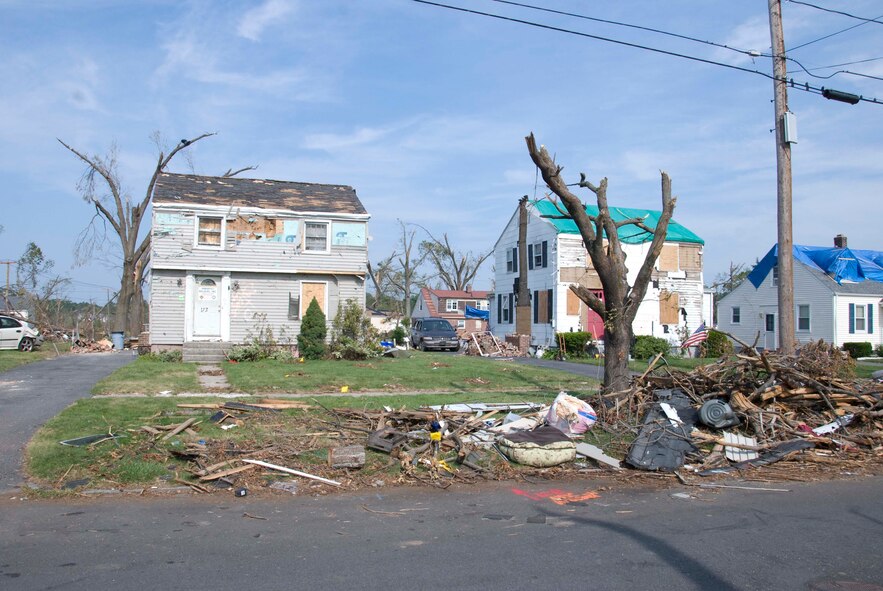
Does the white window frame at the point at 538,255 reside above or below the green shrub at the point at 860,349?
above

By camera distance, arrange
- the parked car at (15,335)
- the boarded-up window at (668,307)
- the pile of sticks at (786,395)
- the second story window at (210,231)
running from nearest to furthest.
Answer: the pile of sticks at (786,395) → the second story window at (210,231) → the parked car at (15,335) → the boarded-up window at (668,307)

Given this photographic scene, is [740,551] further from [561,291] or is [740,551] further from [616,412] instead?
[561,291]

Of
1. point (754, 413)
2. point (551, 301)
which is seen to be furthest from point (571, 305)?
point (754, 413)

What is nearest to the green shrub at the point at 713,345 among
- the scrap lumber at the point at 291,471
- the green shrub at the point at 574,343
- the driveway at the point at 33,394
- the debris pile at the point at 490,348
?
the green shrub at the point at 574,343

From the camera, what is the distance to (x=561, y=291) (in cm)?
3002

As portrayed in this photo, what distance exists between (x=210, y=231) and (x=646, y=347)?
54.5 ft

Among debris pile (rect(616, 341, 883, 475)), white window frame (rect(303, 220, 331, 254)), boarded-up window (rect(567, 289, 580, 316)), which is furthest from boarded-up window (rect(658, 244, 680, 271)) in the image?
debris pile (rect(616, 341, 883, 475))

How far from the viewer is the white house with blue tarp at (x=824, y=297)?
1259 inches

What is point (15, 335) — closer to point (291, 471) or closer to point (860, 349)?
point (291, 471)

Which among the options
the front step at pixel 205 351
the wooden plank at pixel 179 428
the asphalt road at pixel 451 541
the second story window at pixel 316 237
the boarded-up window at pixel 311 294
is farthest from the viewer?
the second story window at pixel 316 237

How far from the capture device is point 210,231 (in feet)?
73.4

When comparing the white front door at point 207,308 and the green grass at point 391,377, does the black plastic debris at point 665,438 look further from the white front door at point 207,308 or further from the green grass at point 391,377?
the white front door at point 207,308

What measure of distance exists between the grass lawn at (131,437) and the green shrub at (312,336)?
9.29 meters

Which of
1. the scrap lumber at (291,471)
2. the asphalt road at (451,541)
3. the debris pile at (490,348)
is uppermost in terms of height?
the debris pile at (490,348)
